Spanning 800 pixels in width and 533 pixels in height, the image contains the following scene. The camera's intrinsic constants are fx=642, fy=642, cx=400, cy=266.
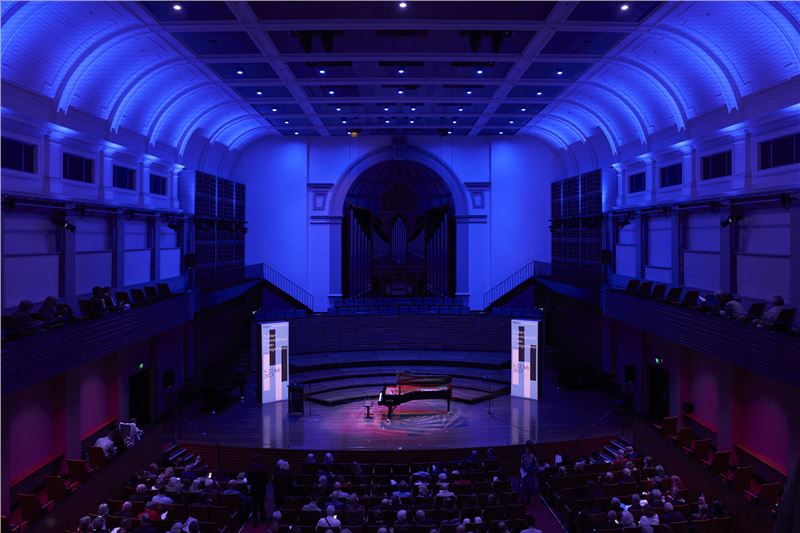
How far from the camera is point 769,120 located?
11758mm

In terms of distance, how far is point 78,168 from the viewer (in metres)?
13.7

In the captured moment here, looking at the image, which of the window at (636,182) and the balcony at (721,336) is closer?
the balcony at (721,336)

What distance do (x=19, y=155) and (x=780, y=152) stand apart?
45.2 feet

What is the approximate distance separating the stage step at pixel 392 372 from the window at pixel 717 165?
27.6 ft

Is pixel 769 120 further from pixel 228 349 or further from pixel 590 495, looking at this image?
pixel 228 349

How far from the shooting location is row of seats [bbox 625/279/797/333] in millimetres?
10070

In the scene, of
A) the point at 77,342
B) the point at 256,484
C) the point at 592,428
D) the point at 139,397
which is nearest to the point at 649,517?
the point at 592,428

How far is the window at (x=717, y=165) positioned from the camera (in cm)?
1357

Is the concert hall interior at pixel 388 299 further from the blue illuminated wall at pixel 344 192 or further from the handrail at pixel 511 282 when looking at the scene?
the handrail at pixel 511 282

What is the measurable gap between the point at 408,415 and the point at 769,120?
10876mm

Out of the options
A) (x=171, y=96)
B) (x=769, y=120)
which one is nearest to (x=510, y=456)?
(x=769, y=120)

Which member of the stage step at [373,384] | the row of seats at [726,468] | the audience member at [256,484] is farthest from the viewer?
the stage step at [373,384]

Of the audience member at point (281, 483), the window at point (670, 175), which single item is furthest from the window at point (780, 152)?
the audience member at point (281, 483)

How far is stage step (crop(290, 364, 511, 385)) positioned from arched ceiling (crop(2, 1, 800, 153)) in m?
7.93
